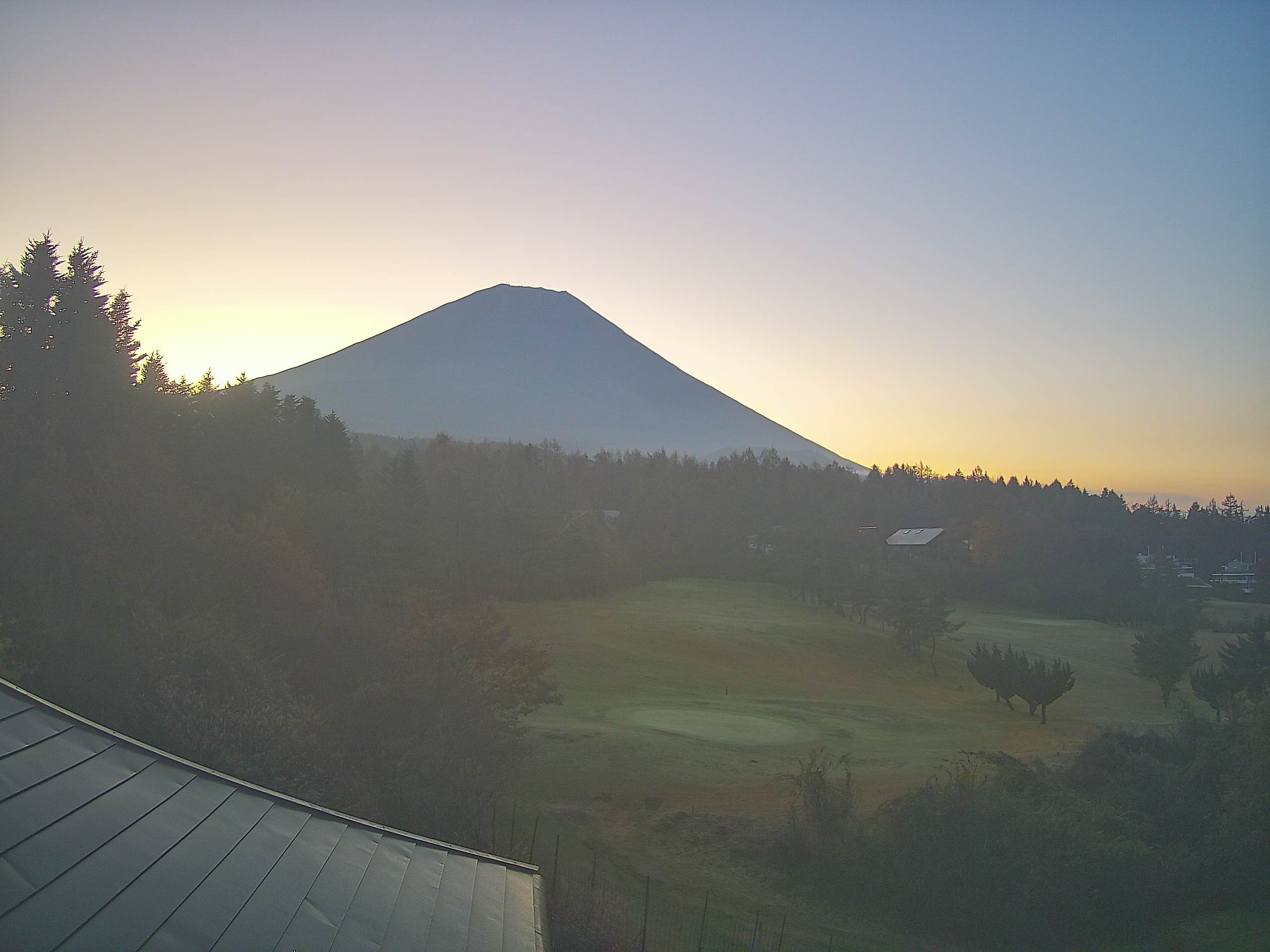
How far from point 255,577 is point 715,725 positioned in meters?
17.1

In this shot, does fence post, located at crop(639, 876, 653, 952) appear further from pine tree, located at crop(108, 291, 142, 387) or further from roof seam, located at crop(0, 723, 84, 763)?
pine tree, located at crop(108, 291, 142, 387)

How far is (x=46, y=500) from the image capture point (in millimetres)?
26906

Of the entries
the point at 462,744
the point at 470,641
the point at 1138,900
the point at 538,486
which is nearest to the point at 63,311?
the point at 470,641

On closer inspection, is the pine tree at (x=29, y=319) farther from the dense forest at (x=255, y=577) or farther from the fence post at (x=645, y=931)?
the fence post at (x=645, y=931)

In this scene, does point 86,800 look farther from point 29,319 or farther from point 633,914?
point 29,319

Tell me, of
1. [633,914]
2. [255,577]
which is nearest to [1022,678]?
[633,914]

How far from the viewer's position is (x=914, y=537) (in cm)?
11269

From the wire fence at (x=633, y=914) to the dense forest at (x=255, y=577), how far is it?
200 centimetres

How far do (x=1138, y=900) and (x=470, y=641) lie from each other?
16856 millimetres

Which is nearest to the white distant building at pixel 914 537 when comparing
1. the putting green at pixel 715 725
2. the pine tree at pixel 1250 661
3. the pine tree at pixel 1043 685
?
the pine tree at pixel 1043 685

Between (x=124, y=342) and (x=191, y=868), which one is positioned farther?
(x=124, y=342)

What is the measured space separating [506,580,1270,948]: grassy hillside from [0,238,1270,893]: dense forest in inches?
116

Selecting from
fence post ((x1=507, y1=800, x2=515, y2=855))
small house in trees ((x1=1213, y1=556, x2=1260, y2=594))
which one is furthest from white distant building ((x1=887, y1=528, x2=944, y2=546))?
fence post ((x1=507, y1=800, x2=515, y2=855))

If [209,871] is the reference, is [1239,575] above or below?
above
